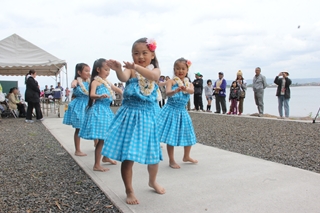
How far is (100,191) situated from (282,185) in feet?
6.48

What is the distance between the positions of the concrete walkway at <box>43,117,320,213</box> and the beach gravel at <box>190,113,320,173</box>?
59 centimetres

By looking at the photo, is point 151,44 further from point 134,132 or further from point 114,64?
point 134,132

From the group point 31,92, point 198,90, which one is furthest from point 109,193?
point 198,90

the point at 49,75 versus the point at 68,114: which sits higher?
the point at 49,75

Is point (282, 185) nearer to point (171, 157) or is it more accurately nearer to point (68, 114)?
point (171, 157)

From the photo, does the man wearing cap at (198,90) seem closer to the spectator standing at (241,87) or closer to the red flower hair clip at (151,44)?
the spectator standing at (241,87)

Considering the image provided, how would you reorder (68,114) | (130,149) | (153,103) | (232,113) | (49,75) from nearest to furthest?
(130,149) < (153,103) < (68,114) < (232,113) < (49,75)

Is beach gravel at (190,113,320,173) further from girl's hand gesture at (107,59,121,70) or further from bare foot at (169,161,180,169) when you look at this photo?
girl's hand gesture at (107,59,121,70)

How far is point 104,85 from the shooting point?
14.4 feet

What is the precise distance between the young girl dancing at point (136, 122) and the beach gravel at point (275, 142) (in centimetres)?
247

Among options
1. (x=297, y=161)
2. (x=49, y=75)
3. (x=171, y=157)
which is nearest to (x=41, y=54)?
(x=49, y=75)

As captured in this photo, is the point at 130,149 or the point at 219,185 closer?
the point at 130,149

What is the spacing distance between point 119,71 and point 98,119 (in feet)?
5.79

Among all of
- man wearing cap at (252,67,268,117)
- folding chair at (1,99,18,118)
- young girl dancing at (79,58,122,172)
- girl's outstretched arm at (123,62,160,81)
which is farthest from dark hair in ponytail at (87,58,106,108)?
folding chair at (1,99,18,118)
